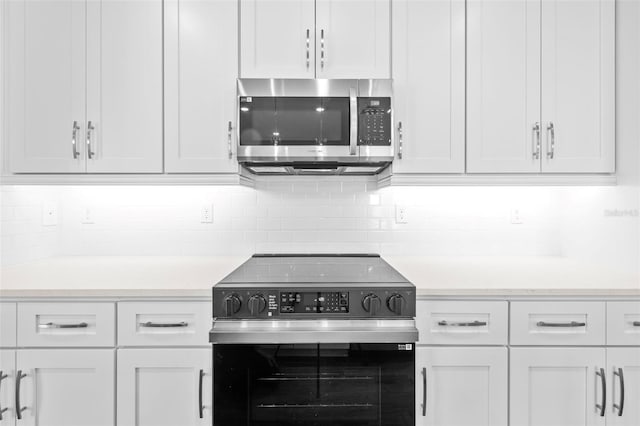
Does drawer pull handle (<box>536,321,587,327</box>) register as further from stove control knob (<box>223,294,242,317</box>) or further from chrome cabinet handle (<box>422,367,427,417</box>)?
stove control knob (<box>223,294,242,317</box>)

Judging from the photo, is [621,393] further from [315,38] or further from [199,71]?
[199,71]

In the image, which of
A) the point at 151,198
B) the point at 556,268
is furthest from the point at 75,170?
the point at 556,268

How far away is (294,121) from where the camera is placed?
197 cm

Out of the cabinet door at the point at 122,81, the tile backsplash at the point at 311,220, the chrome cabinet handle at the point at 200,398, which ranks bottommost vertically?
the chrome cabinet handle at the point at 200,398

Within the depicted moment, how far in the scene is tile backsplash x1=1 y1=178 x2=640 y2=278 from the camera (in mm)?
2402

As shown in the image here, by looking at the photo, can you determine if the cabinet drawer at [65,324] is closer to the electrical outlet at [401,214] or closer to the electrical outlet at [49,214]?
the electrical outlet at [49,214]

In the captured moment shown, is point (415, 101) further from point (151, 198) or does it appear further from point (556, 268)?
point (151, 198)

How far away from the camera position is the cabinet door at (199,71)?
6.64 ft

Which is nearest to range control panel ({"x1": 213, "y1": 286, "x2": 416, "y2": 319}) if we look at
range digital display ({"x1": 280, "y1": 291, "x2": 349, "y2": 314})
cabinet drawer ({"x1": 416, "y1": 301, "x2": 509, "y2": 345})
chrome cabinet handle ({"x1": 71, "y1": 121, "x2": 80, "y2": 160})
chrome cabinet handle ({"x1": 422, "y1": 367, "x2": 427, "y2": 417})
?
range digital display ({"x1": 280, "y1": 291, "x2": 349, "y2": 314})

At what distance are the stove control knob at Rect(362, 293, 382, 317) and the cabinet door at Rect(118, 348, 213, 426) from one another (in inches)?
25.3

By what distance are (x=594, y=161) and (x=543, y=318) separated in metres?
0.87

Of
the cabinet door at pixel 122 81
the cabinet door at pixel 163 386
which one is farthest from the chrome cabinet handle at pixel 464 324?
the cabinet door at pixel 122 81

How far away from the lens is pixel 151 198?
7.87 ft

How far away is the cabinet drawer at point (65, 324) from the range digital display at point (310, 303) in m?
0.68
